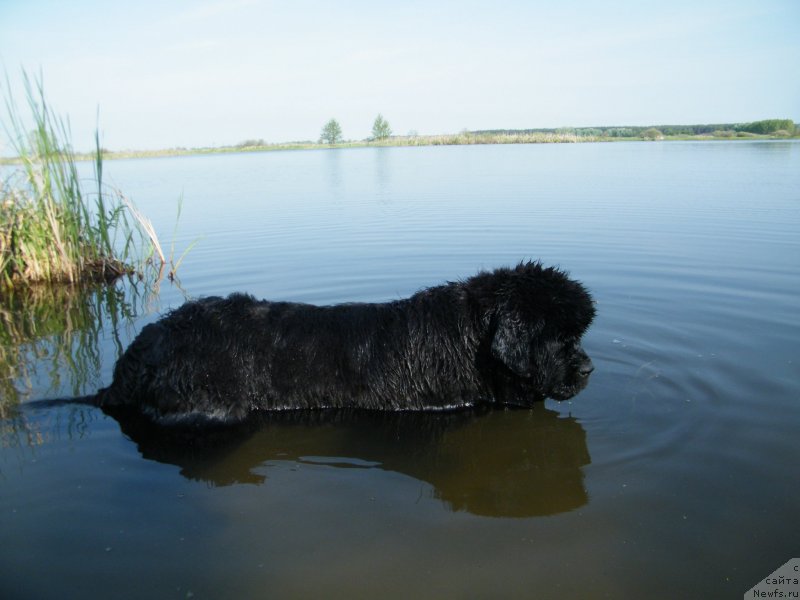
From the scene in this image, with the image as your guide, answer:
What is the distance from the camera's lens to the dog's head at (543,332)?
5.21 metres

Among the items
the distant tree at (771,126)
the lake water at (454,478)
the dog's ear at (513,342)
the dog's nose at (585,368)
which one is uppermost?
the distant tree at (771,126)

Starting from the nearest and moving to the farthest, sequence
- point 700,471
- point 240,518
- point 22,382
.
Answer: point 240,518 < point 700,471 < point 22,382

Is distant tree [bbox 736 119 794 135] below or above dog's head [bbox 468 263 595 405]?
above

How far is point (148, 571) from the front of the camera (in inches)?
140

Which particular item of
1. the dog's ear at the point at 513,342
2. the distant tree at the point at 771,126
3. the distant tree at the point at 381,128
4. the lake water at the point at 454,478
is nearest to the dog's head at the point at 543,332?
the dog's ear at the point at 513,342

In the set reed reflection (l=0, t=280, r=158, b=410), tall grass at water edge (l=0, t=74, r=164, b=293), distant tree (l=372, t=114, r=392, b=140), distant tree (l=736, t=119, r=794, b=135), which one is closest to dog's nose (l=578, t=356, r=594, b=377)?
reed reflection (l=0, t=280, r=158, b=410)

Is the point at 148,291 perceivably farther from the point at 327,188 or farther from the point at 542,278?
the point at 327,188

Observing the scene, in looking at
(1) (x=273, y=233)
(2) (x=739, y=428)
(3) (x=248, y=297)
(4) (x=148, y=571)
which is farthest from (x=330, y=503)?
(1) (x=273, y=233)

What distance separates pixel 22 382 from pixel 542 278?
18.6 feet

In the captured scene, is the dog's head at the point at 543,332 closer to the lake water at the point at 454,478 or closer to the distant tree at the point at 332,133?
the lake water at the point at 454,478

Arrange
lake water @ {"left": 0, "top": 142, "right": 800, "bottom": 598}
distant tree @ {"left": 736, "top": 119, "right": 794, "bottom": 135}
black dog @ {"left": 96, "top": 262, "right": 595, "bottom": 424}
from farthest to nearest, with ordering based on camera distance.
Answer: distant tree @ {"left": 736, "top": 119, "right": 794, "bottom": 135}, black dog @ {"left": 96, "top": 262, "right": 595, "bottom": 424}, lake water @ {"left": 0, "top": 142, "right": 800, "bottom": 598}

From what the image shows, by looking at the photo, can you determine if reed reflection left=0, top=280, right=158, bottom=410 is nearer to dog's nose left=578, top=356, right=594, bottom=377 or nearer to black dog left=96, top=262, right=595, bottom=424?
black dog left=96, top=262, right=595, bottom=424

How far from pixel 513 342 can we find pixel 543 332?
0.91ft

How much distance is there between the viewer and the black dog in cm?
514
